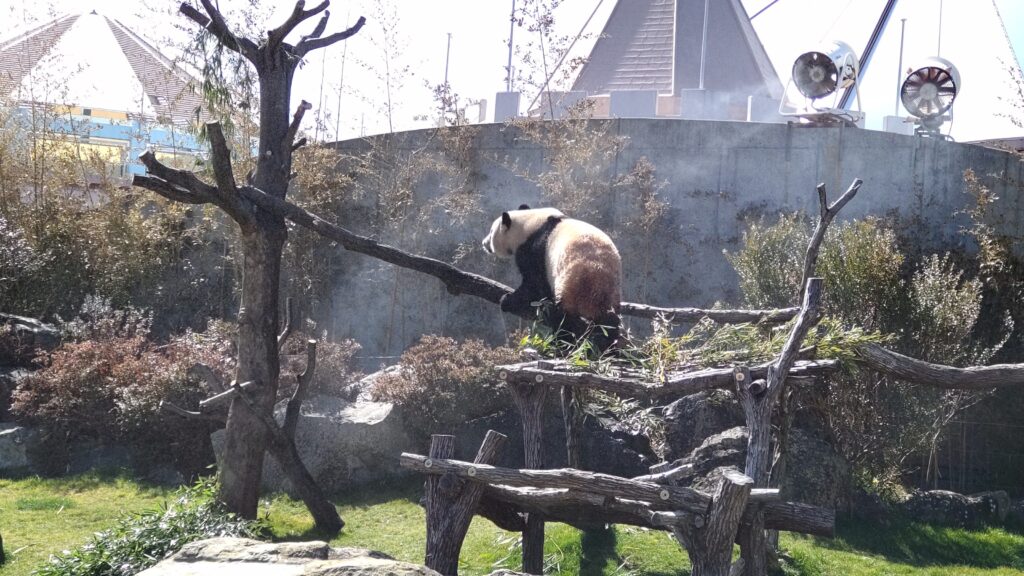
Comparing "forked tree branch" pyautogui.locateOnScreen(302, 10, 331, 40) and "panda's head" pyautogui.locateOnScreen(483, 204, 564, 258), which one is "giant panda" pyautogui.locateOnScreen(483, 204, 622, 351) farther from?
"forked tree branch" pyautogui.locateOnScreen(302, 10, 331, 40)

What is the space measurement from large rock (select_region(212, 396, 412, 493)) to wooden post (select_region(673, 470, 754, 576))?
495cm

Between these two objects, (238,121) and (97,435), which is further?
(238,121)

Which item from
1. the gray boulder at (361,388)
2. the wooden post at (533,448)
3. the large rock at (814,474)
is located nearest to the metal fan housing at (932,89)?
the large rock at (814,474)

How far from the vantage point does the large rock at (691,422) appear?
7.92 m

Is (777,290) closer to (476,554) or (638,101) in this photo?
(476,554)

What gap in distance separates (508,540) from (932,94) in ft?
26.6

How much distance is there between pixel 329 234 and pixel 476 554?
97.3 inches

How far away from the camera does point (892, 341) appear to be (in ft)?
26.6

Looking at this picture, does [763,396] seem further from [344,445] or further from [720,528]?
[344,445]

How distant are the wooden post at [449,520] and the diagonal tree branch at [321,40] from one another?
11.0 ft

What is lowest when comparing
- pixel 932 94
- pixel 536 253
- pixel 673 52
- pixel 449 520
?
pixel 449 520

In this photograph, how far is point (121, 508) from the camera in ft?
25.3

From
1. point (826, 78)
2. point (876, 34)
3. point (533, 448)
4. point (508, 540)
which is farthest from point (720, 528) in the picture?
point (876, 34)

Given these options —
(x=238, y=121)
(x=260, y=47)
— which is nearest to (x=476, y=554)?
(x=260, y=47)
